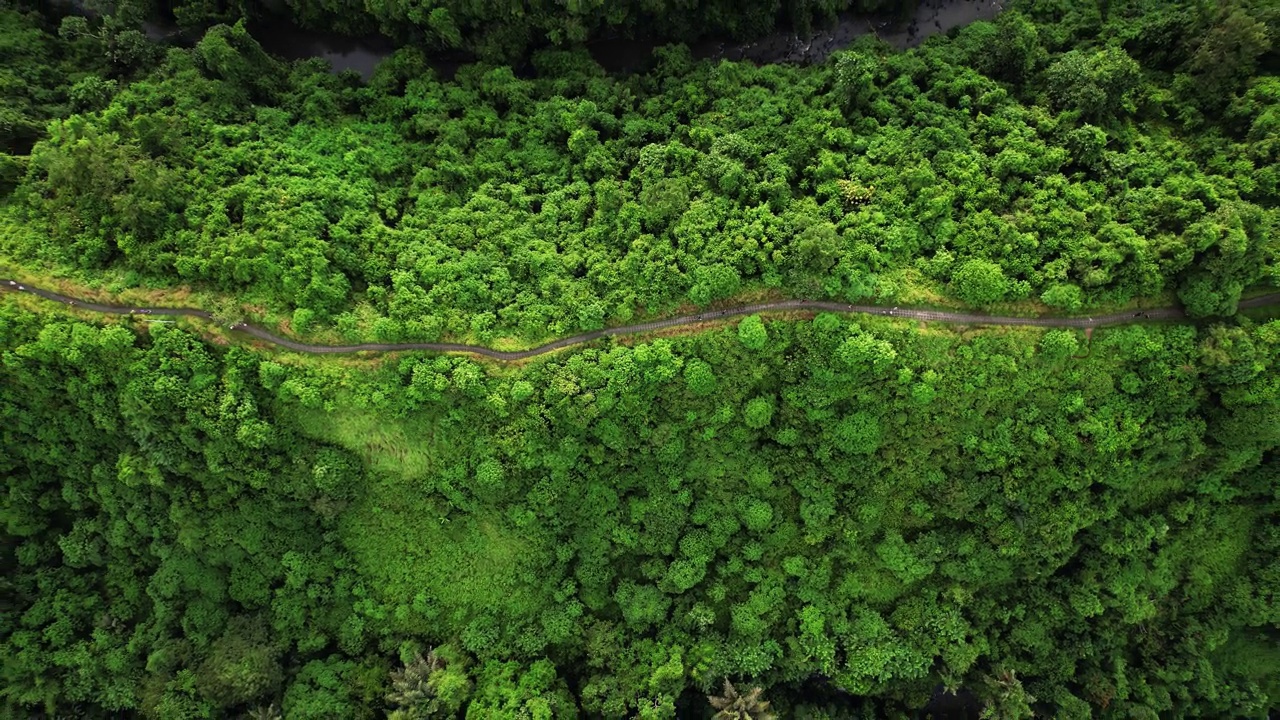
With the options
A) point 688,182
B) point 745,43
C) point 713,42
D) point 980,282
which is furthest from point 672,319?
point 745,43

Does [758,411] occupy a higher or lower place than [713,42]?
lower

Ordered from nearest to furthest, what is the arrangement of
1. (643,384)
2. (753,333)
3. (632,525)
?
(753,333), (643,384), (632,525)

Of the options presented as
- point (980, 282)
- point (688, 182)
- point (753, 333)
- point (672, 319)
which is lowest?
point (672, 319)

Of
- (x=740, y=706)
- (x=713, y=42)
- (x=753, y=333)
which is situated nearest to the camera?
(x=753, y=333)

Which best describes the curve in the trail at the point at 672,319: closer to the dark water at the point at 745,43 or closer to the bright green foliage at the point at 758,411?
the bright green foliage at the point at 758,411

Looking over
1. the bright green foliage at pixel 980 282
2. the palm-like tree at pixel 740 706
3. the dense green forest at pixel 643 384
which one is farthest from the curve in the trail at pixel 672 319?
the palm-like tree at pixel 740 706

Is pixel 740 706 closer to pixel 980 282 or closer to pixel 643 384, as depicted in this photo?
pixel 643 384
